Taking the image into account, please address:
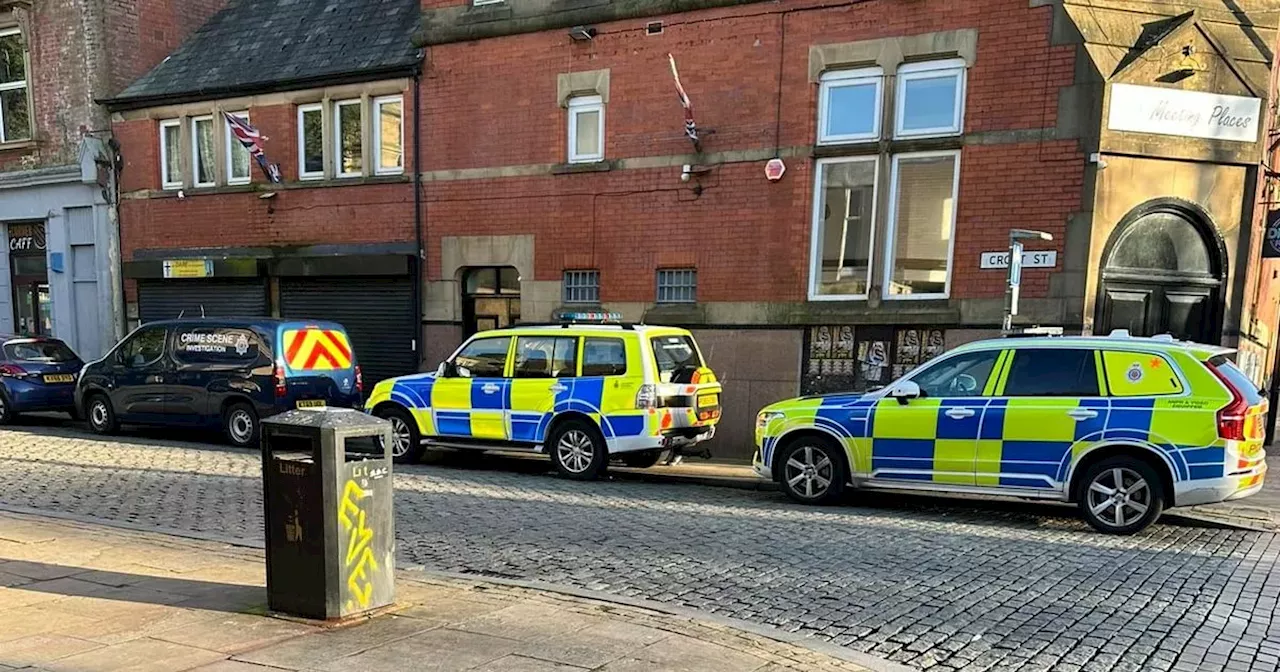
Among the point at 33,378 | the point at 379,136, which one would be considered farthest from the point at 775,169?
the point at 33,378

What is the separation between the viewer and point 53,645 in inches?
165

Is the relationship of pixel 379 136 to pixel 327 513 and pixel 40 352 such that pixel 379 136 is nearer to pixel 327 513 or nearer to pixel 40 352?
pixel 40 352

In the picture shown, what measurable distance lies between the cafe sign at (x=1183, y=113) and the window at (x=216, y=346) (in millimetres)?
11825

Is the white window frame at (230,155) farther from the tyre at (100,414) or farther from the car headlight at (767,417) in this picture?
the car headlight at (767,417)

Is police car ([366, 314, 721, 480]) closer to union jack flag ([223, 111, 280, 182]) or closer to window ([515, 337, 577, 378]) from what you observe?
window ([515, 337, 577, 378])

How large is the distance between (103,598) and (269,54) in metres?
14.2

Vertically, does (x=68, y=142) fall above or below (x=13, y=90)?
below

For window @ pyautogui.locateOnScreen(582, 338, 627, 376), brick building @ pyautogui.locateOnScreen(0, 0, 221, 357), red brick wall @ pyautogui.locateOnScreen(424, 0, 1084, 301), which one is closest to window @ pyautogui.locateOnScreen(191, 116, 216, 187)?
brick building @ pyautogui.locateOnScreen(0, 0, 221, 357)

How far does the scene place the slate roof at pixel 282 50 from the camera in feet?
49.7

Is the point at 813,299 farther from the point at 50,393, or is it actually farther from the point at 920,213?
the point at 50,393

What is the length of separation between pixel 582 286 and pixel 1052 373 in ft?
25.7

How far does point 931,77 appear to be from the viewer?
11227 millimetres

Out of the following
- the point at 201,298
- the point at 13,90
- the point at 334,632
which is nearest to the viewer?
the point at 334,632

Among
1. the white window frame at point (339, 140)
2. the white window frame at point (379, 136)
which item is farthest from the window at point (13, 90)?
the white window frame at point (379, 136)
